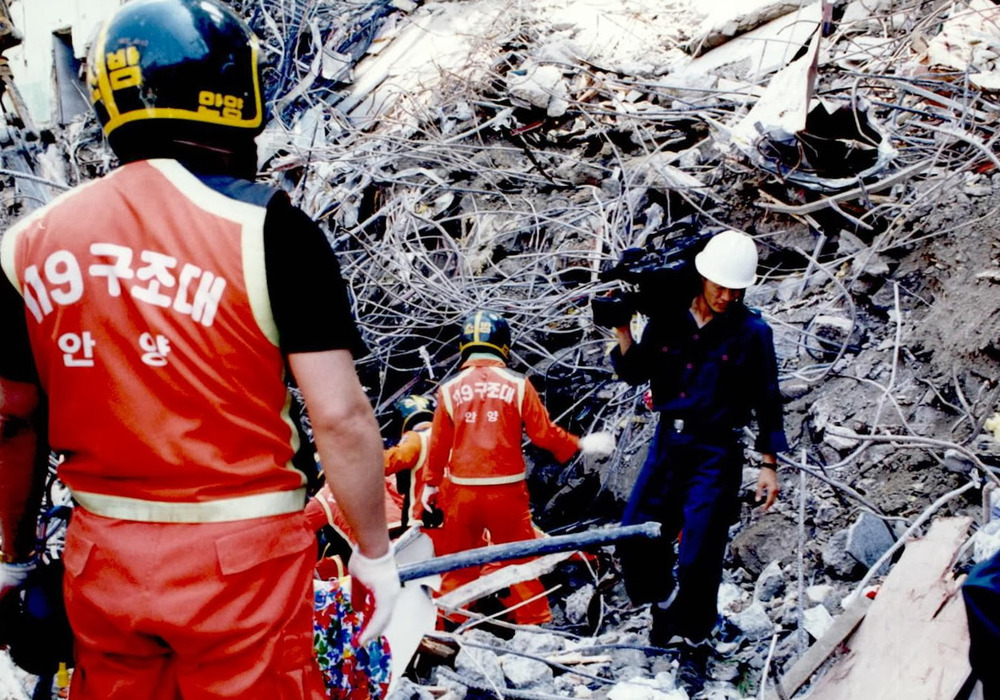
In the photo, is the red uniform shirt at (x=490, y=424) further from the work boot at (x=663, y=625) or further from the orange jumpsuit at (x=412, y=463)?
the work boot at (x=663, y=625)

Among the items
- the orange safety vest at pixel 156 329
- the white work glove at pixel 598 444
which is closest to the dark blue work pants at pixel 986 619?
the orange safety vest at pixel 156 329

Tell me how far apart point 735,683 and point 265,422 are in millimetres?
2833

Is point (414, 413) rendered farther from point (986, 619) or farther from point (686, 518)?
point (986, 619)

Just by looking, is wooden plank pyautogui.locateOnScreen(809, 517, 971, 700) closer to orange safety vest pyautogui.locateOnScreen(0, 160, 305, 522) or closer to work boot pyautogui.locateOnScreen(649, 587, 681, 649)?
work boot pyautogui.locateOnScreen(649, 587, 681, 649)

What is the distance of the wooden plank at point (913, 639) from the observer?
2654mm

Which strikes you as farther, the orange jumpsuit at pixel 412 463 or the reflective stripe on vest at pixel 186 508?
the orange jumpsuit at pixel 412 463

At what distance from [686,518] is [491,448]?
1667 millimetres

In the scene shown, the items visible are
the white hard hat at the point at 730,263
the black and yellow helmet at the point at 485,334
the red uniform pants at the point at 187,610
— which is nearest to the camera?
the red uniform pants at the point at 187,610

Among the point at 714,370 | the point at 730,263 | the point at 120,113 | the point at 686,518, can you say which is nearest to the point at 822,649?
the point at 686,518

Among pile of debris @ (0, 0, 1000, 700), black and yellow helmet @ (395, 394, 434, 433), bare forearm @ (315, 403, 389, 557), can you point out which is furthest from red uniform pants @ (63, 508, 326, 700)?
black and yellow helmet @ (395, 394, 434, 433)

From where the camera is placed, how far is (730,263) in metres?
3.55

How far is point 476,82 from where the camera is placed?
795 centimetres

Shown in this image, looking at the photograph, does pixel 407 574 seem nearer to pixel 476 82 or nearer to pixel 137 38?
pixel 137 38

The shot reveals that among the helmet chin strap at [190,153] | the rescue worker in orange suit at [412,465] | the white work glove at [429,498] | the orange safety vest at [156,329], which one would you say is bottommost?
the white work glove at [429,498]
